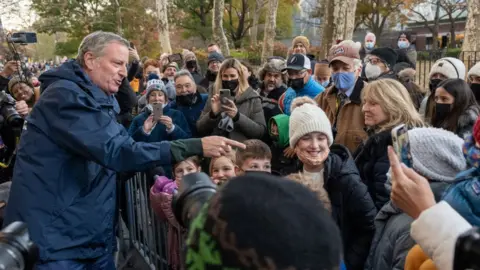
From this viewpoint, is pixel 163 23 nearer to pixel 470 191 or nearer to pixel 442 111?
pixel 442 111

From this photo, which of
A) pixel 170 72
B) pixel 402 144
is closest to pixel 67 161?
pixel 402 144

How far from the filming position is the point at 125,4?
113 ft

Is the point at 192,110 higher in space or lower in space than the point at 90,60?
lower

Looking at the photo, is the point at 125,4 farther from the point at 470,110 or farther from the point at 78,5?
the point at 470,110

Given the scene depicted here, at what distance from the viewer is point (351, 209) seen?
303 centimetres

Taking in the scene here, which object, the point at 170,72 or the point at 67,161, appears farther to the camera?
the point at 170,72

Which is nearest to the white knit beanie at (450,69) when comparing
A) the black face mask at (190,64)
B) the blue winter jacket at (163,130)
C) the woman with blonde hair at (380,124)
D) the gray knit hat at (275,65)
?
the gray knit hat at (275,65)

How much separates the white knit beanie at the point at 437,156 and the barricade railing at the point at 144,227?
2244 millimetres

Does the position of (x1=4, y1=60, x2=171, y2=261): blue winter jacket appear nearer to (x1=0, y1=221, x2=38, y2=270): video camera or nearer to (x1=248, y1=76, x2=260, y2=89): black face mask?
(x1=0, y1=221, x2=38, y2=270): video camera

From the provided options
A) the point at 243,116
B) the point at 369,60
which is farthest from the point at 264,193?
the point at 369,60

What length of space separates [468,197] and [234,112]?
9.03 feet

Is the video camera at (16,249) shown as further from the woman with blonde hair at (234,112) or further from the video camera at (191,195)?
the woman with blonde hair at (234,112)

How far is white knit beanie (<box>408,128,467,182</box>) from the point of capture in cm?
226

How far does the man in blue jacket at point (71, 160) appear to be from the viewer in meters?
2.65
